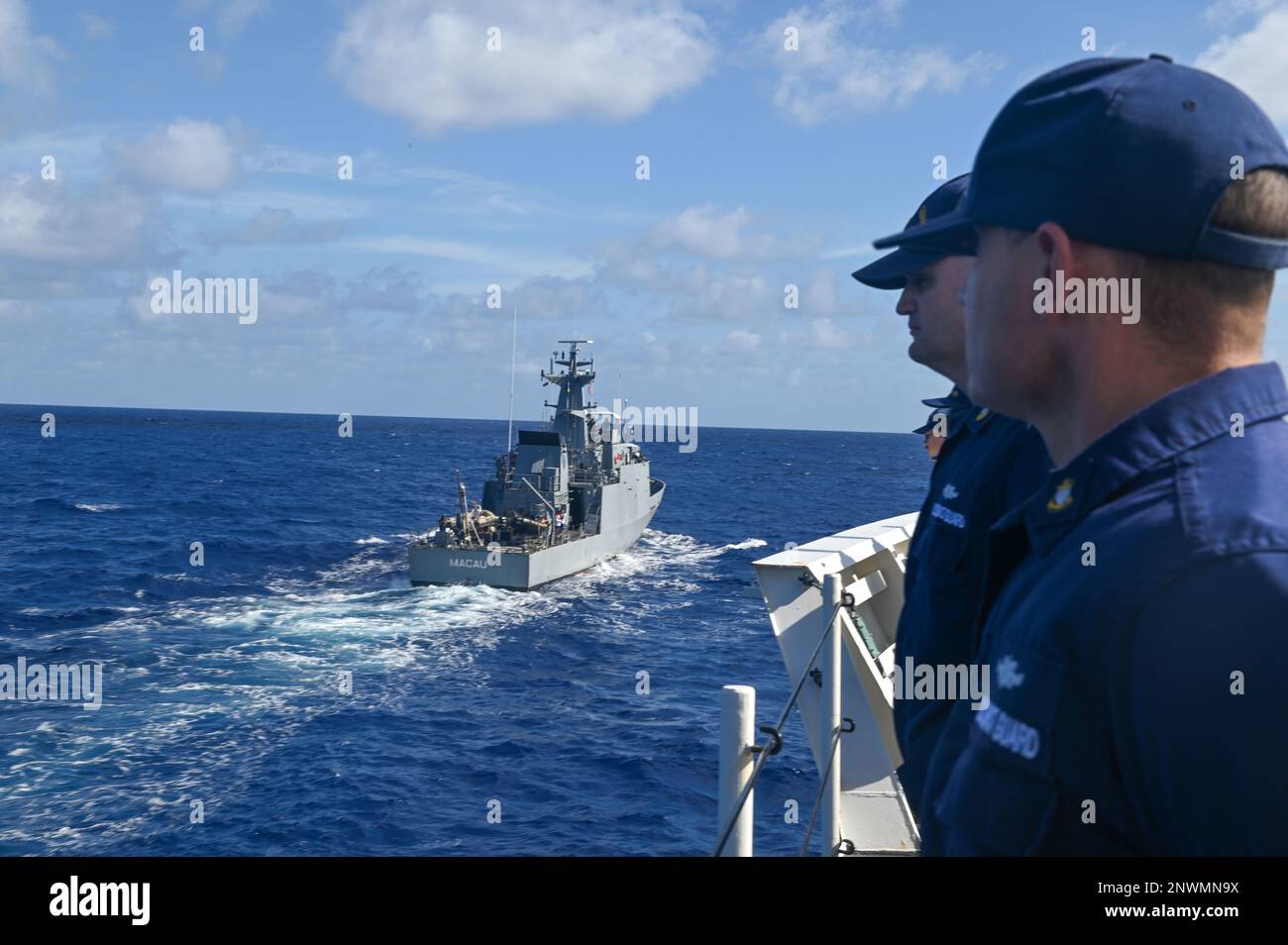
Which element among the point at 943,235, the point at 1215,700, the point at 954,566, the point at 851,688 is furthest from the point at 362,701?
the point at 1215,700

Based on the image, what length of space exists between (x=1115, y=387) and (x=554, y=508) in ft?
110

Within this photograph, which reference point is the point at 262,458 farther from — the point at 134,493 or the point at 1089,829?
the point at 1089,829

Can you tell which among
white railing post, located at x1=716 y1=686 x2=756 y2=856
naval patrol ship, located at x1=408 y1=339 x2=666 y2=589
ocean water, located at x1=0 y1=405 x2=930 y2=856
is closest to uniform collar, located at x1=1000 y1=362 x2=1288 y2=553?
white railing post, located at x1=716 y1=686 x2=756 y2=856

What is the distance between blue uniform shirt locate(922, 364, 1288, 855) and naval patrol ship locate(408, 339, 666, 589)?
2946 cm

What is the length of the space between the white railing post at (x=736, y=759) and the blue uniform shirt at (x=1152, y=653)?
90cm

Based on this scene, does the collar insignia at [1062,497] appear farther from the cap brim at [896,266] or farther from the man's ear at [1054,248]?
the cap brim at [896,266]

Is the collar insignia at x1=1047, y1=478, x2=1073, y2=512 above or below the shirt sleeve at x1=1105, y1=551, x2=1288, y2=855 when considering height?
above

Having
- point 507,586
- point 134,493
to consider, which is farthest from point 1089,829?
point 134,493

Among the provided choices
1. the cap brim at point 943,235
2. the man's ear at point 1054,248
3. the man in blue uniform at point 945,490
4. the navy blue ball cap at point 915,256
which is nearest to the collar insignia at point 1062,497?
the man's ear at point 1054,248

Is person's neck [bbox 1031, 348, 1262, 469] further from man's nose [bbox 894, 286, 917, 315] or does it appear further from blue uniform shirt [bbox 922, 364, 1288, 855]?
man's nose [bbox 894, 286, 917, 315]

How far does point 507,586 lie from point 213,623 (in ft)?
30.3

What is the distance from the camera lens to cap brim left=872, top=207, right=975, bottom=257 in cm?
153
